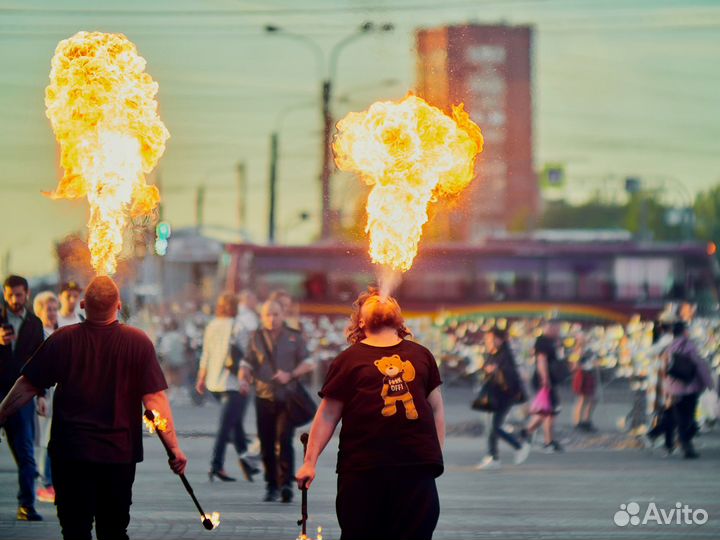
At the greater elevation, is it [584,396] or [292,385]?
[292,385]

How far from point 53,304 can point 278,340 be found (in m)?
1.88

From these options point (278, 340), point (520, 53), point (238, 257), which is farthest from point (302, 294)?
point (278, 340)

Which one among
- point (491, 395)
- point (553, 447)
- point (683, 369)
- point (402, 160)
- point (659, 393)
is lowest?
point (553, 447)

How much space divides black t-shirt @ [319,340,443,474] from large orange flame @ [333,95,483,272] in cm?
153

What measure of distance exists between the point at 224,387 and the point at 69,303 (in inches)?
80.4

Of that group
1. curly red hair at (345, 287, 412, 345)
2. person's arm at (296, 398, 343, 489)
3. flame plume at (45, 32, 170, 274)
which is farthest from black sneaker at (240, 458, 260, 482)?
person's arm at (296, 398, 343, 489)

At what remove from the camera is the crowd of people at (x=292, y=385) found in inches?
273

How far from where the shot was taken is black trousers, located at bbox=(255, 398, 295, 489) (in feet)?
39.7

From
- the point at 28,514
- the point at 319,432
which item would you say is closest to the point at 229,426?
the point at 28,514

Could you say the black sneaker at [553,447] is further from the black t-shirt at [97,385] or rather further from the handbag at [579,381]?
the black t-shirt at [97,385]

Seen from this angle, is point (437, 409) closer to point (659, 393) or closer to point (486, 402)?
point (486, 402)

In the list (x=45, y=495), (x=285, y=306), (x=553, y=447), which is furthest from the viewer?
(x=553, y=447)

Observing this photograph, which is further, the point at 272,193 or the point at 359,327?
the point at 272,193

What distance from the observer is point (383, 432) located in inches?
270
